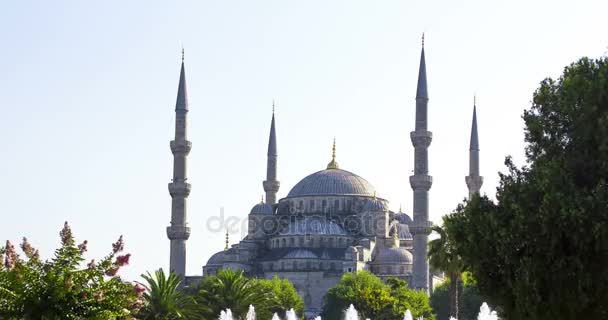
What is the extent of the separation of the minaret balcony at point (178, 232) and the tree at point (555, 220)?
199 feet

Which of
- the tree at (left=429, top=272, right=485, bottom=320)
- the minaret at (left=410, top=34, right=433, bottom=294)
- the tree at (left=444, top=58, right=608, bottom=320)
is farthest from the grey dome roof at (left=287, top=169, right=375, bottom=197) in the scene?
the tree at (left=444, top=58, right=608, bottom=320)

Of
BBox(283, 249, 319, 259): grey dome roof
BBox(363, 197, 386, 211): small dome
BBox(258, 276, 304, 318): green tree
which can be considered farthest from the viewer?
BBox(363, 197, 386, 211): small dome

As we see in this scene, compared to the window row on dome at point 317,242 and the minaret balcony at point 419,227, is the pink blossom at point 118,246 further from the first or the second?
the window row on dome at point 317,242

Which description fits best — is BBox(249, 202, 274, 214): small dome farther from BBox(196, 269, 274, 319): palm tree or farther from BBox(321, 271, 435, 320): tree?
BBox(196, 269, 274, 319): palm tree

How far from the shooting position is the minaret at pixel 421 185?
82000mm

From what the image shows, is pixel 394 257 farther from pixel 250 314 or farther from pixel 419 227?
pixel 250 314

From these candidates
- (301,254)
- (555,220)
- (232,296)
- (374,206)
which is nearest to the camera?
(555,220)

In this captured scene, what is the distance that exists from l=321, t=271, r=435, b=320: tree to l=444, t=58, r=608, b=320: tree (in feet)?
154

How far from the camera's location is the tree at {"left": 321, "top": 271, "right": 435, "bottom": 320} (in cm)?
7300

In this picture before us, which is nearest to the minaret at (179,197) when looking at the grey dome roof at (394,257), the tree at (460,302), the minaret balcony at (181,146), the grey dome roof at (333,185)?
the minaret balcony at (181,146)

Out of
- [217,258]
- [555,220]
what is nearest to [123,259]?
[555,220]

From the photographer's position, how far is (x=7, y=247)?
18.6 metres

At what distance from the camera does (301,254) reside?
9925 centimetres

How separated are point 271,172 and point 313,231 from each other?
7110mm
